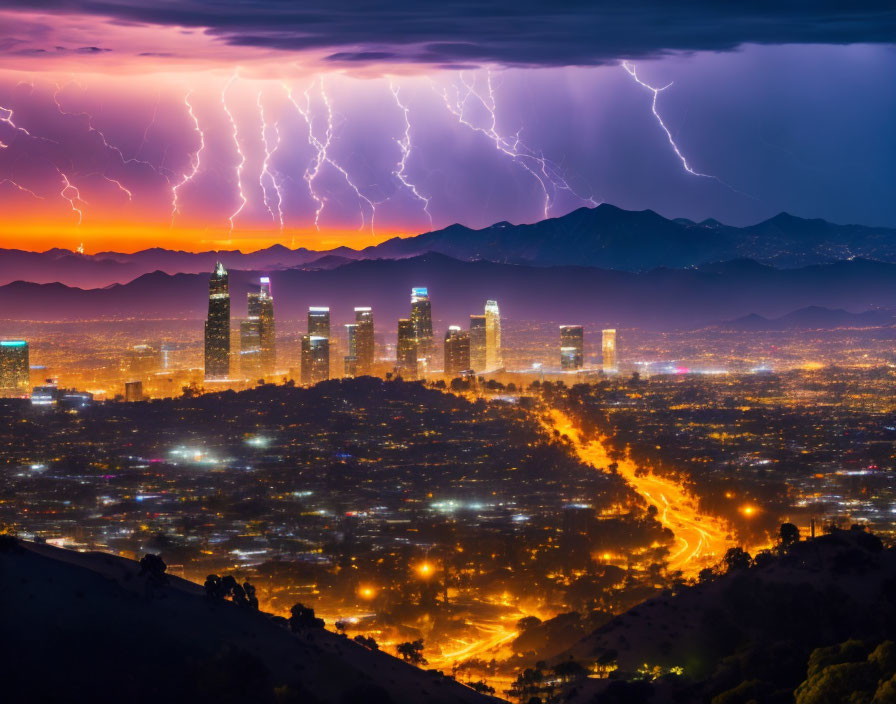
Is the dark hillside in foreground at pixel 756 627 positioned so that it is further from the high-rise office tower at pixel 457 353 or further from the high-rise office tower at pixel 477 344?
the high-rise office tower at pixel 477 344

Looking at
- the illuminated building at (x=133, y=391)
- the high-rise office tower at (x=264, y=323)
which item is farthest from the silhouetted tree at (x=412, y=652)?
the high-rise office tower at (x=264, y=323)

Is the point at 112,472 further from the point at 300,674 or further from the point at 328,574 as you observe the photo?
the point at 300,674

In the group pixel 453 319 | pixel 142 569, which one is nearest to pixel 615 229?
pixel 453 319

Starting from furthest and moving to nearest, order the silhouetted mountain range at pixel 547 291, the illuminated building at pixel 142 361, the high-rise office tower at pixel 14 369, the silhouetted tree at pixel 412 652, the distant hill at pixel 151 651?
the silhouetted mountain range at pixel 547 291 → the illuminated building at pixel 142 361 → the high-rise office tower at pixel 14 369 → the silhouetted tree at pixel 412 652 → the distant hill at pixel 151 651

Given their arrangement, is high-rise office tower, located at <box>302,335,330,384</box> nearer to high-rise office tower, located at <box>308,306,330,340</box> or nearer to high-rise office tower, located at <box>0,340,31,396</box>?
Answer: high-rise office tower, located at <box>308,306,330,340</box>

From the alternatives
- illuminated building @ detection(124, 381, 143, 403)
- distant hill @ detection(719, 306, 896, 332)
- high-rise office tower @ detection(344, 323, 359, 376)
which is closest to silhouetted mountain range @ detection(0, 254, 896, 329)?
distant hill @ detection(719, 306, 896, 332)

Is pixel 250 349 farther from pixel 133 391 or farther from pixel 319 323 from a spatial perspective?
pixel 133 391
